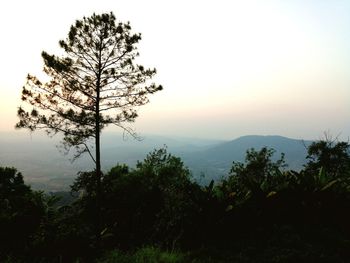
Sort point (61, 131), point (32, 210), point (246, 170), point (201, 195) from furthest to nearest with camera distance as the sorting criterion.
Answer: point (246, 170), point (32, 210), point (61, 131), point (201, 195)

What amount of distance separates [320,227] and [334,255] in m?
2.07

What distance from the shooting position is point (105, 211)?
2016 centimetres

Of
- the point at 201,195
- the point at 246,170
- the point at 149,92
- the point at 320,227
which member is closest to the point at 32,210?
the point at 149,92

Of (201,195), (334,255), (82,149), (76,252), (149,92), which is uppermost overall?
(149,92)

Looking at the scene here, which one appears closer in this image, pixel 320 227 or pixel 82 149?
pixel 320 227

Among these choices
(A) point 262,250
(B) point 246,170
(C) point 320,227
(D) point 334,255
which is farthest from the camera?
(B) point 246,170

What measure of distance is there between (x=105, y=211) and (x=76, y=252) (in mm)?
7442

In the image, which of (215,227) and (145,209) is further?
(145,209)

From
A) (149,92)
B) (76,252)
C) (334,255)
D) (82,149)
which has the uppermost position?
(149,92)

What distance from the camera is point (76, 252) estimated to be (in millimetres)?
12727

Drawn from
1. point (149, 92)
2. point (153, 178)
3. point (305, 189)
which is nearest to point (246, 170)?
point (153, 178)

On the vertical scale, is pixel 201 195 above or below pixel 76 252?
above

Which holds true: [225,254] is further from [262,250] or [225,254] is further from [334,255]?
[334,255]

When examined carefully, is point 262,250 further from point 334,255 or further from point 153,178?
point 153,178
